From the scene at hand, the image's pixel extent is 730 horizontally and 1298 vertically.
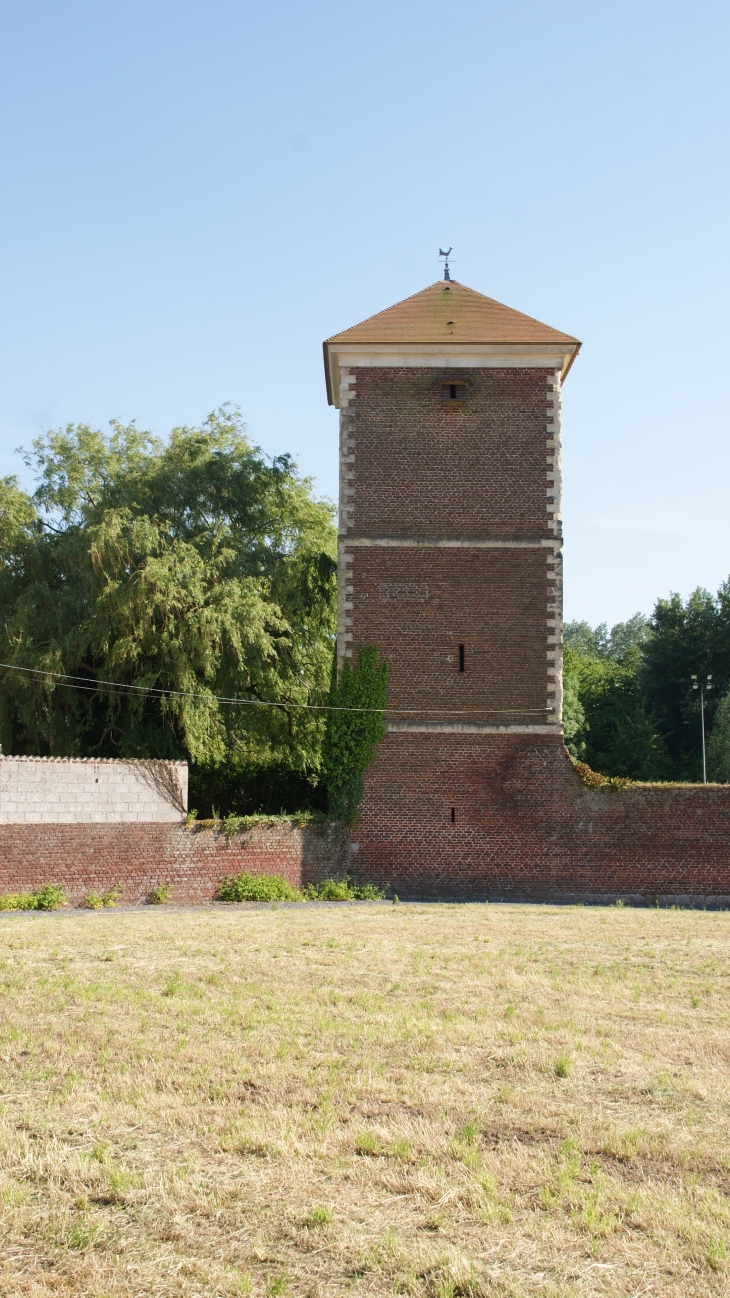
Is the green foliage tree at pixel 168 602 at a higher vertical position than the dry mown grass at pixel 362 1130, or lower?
higher

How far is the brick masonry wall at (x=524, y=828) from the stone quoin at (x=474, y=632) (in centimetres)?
3

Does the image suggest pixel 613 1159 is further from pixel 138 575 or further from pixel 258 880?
pixel 138 575

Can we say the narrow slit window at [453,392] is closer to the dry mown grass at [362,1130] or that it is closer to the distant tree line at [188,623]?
the distant tree line at [188,623]

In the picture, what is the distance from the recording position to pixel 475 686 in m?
21.4

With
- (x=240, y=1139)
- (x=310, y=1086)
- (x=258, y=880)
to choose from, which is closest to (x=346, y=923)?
(x=258, y=880)

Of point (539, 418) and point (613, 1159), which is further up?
point (539, 418)

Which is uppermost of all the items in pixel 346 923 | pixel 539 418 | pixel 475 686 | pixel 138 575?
pixel 539 418

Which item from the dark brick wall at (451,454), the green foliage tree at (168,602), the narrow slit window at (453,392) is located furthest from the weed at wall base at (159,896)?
the narrow slit window at (453,392)

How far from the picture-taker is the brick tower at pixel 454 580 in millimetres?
21109

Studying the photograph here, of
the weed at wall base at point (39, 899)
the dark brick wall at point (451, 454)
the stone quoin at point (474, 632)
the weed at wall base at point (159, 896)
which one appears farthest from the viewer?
the dark brick wall at point (451, 454)

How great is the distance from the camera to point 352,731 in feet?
69.8

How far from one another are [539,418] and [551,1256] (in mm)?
19529

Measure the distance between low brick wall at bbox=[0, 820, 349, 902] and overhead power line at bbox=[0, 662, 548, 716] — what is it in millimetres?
2654

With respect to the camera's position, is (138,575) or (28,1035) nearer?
(28,1035)
